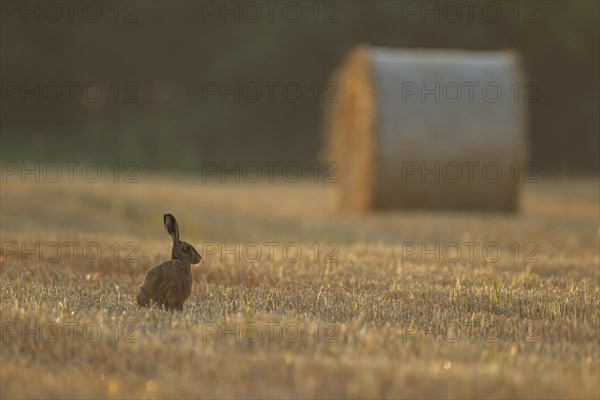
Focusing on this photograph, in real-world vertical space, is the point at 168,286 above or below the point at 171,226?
below

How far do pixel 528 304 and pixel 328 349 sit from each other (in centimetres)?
156

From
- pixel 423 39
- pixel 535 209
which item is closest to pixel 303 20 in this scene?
pixel 423 39

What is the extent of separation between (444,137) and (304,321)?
9034 mm

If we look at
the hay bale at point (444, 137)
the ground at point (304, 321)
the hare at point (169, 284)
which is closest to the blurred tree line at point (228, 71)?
the hay bale at point (444, 137)

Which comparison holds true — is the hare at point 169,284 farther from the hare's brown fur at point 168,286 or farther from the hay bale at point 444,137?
the hay bale at point 444,137

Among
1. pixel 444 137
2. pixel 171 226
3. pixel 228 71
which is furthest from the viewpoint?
pixel 228 71

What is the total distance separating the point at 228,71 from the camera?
101ft

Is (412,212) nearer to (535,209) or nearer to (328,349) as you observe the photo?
(535,209)

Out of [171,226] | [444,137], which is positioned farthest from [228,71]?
[171,226]

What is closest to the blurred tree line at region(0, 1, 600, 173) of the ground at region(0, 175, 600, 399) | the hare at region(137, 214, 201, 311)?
the ground at region(0, 175, 600, 399)

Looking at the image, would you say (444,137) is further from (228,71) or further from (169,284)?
(228,71)

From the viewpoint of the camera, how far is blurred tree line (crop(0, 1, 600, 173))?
27609mm

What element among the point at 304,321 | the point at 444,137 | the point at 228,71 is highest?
the point at 228,71

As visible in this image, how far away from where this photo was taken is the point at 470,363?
3.51 meters
